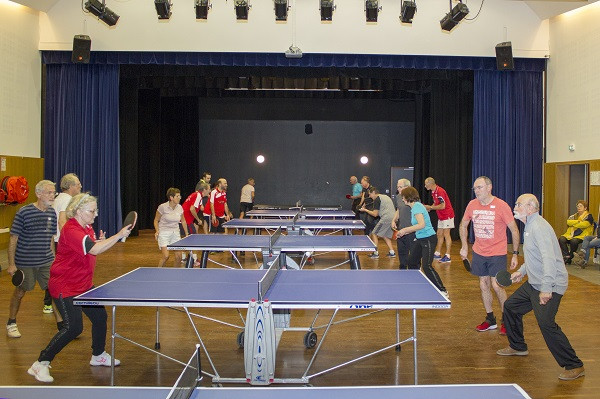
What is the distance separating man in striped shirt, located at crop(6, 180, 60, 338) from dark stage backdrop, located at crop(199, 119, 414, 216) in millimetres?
14616

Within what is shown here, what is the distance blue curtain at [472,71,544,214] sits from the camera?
46.2 feet

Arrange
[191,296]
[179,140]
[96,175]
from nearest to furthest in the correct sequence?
1. [191,296]
2. [96,175]
3. [179,140]

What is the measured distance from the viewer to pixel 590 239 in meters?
10.3

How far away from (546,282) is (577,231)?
22.3 ft

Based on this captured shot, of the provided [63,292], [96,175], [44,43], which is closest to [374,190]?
[96,175]

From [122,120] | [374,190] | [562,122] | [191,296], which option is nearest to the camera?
[191,296]

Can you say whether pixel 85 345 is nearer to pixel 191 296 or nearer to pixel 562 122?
pixel 191 296

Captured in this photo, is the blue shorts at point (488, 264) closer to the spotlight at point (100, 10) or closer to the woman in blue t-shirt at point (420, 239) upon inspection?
the woman in blue t-shirt at point (420, 239)

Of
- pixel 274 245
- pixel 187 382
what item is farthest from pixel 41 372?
pixel 274 245

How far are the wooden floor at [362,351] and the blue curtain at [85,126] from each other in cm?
671

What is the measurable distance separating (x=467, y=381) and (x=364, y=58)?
9643 millimetres

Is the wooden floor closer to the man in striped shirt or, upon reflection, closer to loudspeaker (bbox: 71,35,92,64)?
the man in striped shirt

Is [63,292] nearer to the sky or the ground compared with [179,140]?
nearer to the ground

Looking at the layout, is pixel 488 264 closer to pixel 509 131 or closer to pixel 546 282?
pixel 546 282
